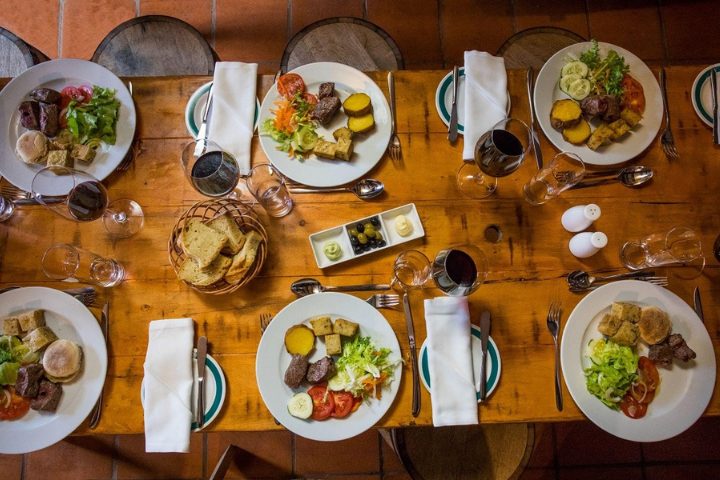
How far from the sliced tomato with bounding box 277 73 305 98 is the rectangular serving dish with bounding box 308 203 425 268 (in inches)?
21.0

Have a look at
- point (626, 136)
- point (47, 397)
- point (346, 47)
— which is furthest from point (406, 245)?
point (47, 397)

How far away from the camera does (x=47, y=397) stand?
162 cm

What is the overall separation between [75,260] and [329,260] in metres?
0.89

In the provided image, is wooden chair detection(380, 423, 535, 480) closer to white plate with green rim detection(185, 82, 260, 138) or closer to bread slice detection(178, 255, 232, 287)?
bread slice detection(178, 255, 232, 287)

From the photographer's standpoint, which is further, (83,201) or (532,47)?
(532,47)

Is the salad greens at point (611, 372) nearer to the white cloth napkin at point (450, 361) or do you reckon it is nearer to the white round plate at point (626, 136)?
the white cloth napkin at point (450, 361)

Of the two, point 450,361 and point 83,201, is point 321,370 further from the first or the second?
point 83,201

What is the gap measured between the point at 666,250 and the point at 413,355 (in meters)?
0.96

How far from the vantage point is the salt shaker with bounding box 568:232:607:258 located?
1689mm

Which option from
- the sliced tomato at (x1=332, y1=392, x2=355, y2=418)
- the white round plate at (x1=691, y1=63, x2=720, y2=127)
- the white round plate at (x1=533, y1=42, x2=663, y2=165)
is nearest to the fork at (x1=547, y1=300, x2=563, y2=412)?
the white round plate at (x1=533, y1=42, x2=663, y2=165)

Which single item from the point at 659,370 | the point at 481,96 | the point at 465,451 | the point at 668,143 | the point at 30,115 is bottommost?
the point at 465,451

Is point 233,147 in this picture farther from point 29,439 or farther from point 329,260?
point 29,439

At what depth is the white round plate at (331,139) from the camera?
1.82 m

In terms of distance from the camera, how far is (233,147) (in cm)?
185
